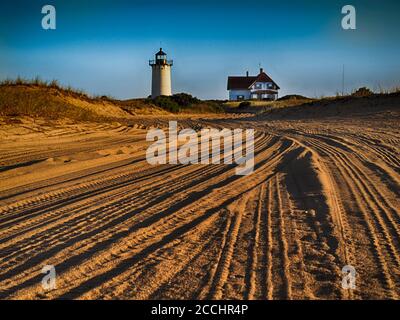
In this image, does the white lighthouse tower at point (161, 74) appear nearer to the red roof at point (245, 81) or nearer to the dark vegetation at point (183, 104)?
the dark vegetation at point (183, 104)

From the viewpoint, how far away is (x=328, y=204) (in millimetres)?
5523

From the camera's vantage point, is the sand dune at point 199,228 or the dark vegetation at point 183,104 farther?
the dark vegetation at point 183,104

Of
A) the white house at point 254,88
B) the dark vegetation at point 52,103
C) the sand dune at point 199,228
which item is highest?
the white house at point 254,88

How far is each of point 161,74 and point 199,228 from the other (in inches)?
2245

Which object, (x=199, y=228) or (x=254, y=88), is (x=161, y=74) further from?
(x=199, y=228)

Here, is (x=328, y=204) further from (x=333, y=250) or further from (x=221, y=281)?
(x=221, y=281)

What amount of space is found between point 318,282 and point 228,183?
3.53 m

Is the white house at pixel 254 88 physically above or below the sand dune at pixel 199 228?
above

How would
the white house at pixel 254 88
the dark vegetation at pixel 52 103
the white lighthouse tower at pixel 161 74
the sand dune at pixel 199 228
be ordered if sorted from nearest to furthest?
1. the sand dune at pixel 199 228
2. the dark vegetation at pixel 52 103
3. the white lighthouse tower at pixel 161 74
4. the white house at pixel 254 88

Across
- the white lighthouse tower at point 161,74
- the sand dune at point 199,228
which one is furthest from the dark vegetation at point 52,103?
the white lighthouse tower at point 161,74

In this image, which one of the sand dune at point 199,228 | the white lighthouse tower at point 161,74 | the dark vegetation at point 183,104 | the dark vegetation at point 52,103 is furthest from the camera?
the white lighthouse tower at point 161,74

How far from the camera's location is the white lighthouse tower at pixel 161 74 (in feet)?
197

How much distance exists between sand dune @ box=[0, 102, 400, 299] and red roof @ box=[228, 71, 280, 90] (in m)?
73.5
